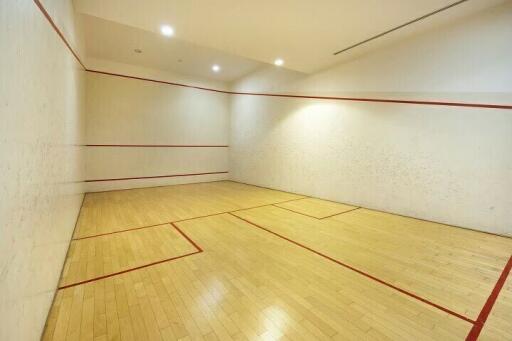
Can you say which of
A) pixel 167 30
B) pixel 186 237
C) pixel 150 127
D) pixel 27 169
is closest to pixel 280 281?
pixel 186 237

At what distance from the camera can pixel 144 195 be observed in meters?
5.67

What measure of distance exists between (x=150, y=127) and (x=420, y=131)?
6.29 m

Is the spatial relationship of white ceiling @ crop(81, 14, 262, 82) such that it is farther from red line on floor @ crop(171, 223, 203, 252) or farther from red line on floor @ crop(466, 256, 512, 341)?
red line on floor @ crop(466, 256, 512, 341)

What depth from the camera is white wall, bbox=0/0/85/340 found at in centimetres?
100

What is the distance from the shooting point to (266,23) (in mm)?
3502

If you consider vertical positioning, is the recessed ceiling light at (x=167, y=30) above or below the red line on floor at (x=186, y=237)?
above

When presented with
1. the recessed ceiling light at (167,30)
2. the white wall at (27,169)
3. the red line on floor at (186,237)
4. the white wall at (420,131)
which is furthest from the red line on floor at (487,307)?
the recessed ceiling light at (167,30)

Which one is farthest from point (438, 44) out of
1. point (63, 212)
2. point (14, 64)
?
point (63, 212)

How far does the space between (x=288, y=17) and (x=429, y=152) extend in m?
3.05

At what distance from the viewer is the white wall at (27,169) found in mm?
999

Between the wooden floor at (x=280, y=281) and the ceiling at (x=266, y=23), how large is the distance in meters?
2.98

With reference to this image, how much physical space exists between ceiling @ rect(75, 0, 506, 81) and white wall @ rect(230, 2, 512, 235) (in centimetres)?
36

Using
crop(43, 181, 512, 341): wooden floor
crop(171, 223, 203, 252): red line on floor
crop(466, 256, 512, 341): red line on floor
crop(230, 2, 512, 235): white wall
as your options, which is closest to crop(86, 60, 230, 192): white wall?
crop(43, 181, 512, 341): wooden floor

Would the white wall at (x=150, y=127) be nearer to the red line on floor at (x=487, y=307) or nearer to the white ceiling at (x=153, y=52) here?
the white ceiling at (x=153, y=52)
